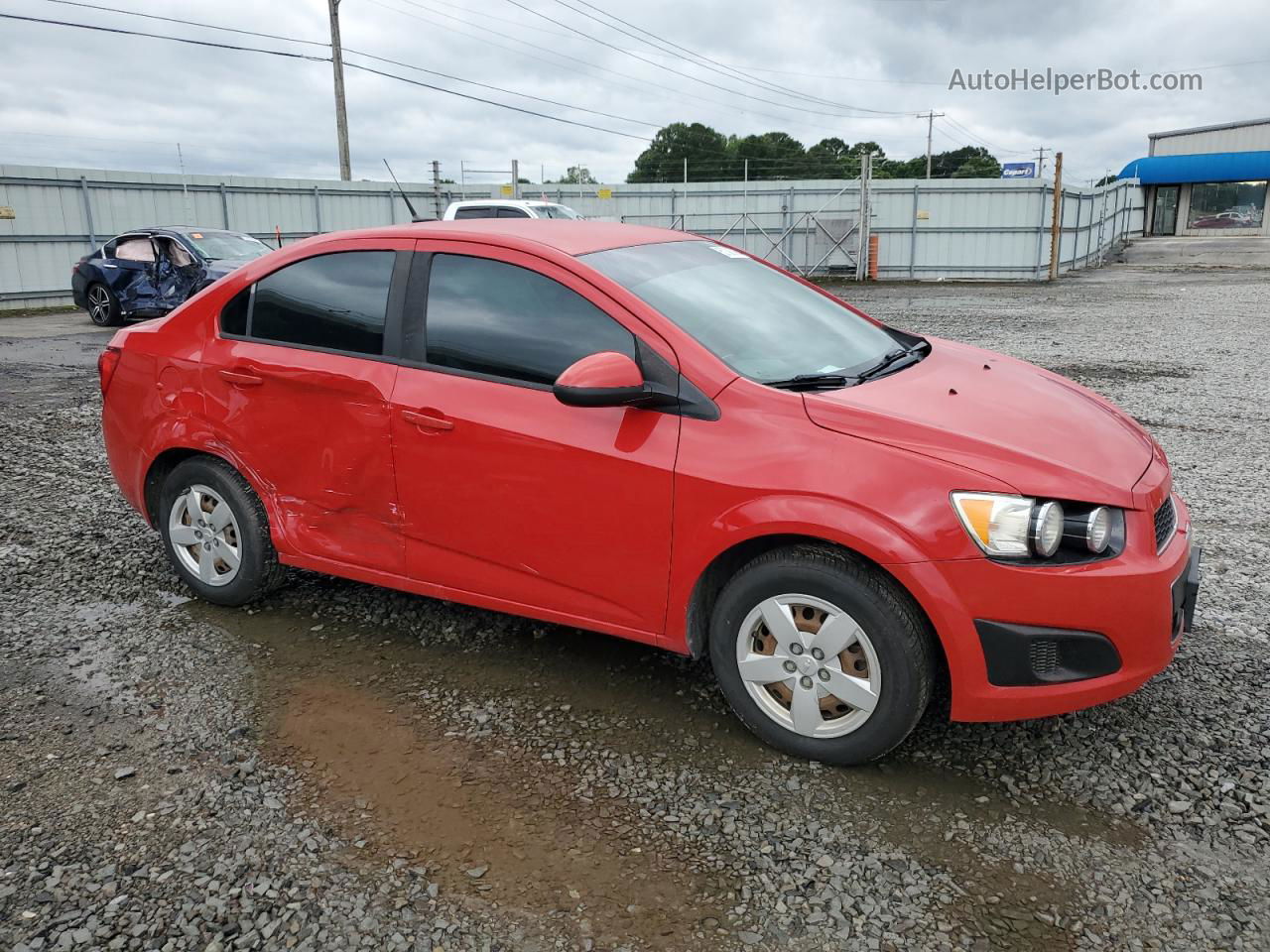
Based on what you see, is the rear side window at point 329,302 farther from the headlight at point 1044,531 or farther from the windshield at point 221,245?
the windshield at point 221,245

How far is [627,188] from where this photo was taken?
28.4 m

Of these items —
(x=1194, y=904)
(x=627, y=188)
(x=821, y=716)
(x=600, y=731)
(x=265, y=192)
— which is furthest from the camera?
(x=627, y=188)

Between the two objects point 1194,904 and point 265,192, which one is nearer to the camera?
point 1194,904

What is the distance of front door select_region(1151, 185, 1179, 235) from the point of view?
186 ft

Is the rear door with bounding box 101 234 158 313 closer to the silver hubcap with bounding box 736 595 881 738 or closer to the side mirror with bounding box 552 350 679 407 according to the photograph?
the side mirror with bounding box 552 350 679 407

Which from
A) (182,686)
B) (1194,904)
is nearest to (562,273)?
(182,686)

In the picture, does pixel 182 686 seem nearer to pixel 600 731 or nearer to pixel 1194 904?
pixel 600 731

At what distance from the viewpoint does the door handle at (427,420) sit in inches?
137

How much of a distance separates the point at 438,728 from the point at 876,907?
5.15 feet

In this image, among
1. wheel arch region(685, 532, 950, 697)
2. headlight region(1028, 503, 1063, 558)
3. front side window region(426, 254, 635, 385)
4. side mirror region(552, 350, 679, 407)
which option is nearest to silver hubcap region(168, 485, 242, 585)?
front side window region(426, 254, 635, 385)

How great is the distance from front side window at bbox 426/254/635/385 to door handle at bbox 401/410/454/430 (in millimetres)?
203

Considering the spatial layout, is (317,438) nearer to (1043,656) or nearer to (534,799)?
(534,799)

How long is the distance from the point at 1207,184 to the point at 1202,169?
3584 mm

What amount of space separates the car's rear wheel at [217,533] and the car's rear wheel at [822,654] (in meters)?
2.14
